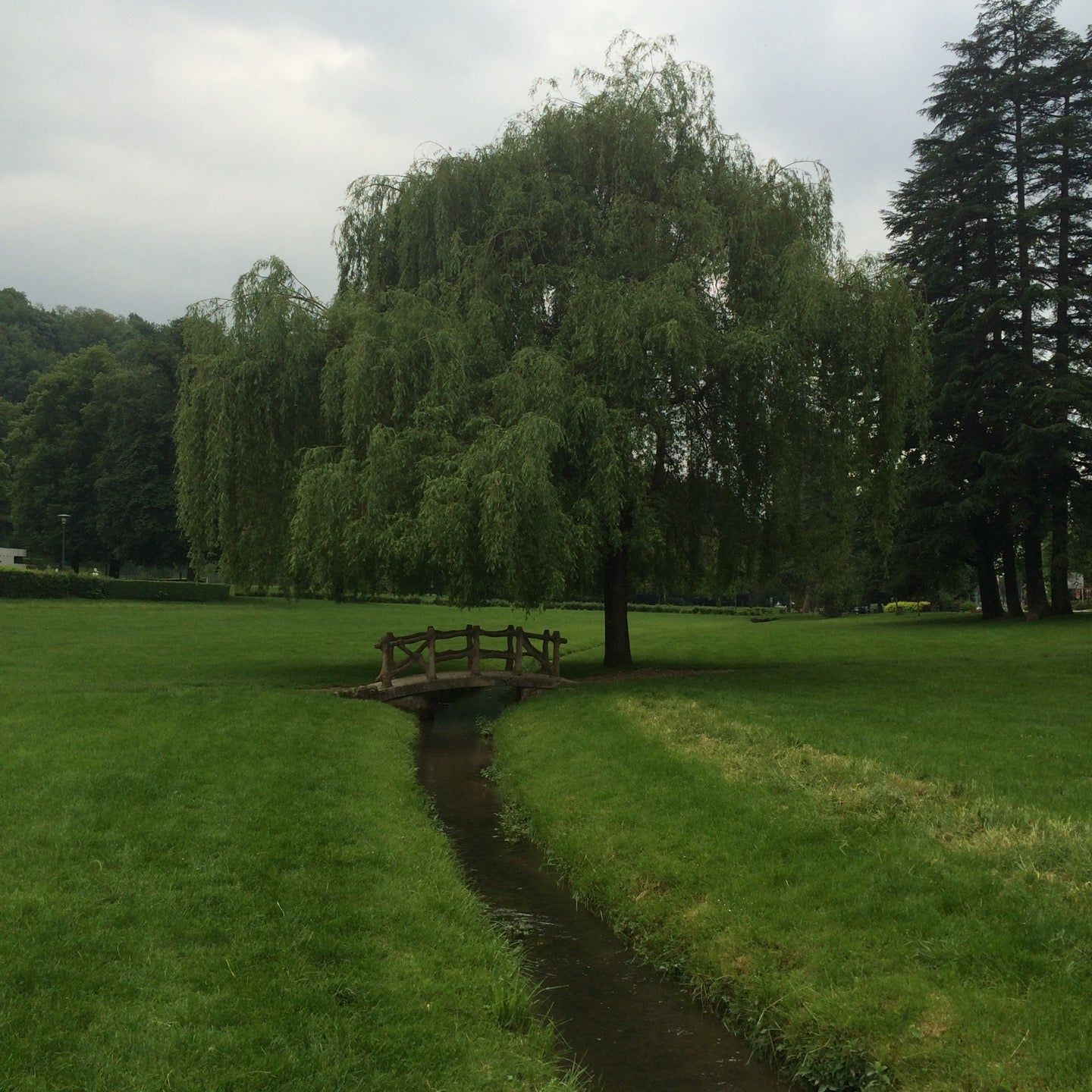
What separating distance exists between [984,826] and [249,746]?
9.21 meters

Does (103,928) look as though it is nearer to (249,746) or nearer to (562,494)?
(249,746)

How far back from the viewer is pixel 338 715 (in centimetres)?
1672

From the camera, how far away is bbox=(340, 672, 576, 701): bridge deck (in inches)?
766

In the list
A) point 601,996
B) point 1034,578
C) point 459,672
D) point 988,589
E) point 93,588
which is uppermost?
point 1034,578

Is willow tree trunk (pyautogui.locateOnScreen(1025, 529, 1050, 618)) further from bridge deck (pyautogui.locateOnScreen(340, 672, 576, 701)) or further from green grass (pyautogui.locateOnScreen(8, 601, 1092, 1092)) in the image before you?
bridge deck (pyautogui.locateOnScreen(340, 672, 576, 701))

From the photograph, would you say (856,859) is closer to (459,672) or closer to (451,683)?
(451,683)

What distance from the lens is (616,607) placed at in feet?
75.7

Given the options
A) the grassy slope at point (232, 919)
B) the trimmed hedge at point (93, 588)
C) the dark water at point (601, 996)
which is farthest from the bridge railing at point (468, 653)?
the trimmed hedge at point (93, 588)

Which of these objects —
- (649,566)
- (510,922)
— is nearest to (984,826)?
(510,922)

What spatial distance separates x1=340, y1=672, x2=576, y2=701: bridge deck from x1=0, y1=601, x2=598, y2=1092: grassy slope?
154 inches

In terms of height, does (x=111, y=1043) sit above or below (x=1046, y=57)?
below

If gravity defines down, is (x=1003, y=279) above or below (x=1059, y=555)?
above

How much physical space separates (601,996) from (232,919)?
9.14 feet

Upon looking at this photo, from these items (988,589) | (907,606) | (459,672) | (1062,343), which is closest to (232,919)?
(459,672)
